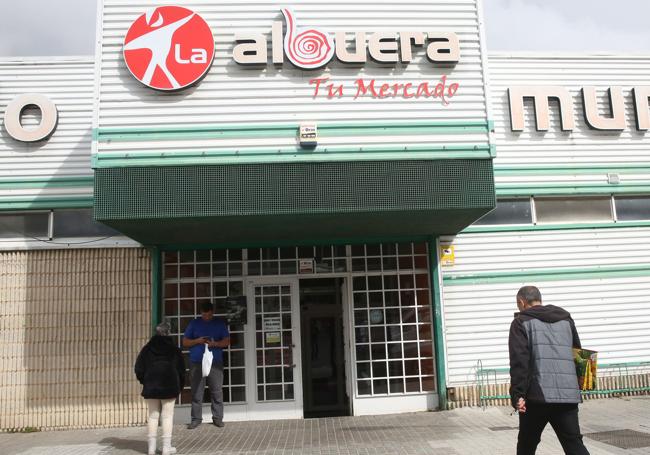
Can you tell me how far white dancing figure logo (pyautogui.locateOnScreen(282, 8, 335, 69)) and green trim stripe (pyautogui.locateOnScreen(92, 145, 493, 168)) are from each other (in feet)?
3.98

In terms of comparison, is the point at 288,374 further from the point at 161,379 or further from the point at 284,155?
the point at 284,155

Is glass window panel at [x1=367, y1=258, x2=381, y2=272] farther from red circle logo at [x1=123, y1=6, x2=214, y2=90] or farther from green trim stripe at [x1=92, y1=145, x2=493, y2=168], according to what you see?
red circle logo at [x1=123, y1=6, x2=214, y2=90]

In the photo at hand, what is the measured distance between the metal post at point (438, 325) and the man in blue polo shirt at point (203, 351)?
333 centimetres

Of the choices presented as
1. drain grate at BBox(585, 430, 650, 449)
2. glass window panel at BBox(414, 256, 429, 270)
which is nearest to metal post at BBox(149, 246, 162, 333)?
glass window panel at BBox(414, 256, 429, 270)

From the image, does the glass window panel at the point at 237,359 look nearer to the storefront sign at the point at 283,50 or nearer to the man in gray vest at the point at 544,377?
the storefront sign at the point at 283,50

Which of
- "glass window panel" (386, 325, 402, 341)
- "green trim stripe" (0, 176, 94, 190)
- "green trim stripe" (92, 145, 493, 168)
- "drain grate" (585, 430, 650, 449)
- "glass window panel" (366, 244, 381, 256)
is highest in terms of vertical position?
"green trim stripe" (0, 176, 94, 190)

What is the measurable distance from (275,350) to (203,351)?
1188 millimetres

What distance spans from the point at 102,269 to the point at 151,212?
2.56 m

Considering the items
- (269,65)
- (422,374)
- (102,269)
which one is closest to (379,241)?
(422,374)

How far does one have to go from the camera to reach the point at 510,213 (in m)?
10.0

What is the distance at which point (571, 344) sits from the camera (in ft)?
16.1

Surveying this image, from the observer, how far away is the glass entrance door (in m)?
9.26

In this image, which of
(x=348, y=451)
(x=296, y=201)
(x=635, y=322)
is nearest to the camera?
(x=348, y=451)

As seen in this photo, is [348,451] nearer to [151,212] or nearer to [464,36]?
[151,212]
